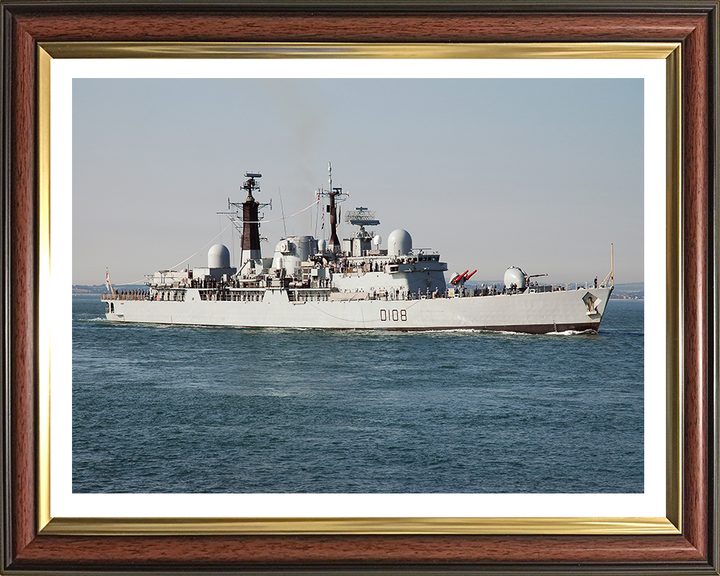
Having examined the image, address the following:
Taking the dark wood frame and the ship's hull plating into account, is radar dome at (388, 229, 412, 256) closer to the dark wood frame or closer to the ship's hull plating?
the ship's hull plating

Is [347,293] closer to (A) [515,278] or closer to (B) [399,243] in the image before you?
(B) [399,243]

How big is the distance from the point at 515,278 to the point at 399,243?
4.34 metres

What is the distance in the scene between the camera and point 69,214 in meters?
2.69

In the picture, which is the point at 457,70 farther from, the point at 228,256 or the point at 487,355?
the point at 228,256

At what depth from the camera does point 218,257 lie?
25.3 m

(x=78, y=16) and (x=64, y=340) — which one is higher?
(x=78, y=16)

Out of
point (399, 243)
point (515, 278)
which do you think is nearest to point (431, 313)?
point (515, 278)

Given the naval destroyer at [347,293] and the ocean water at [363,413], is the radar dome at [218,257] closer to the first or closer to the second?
the naval destroyer at [347,293]

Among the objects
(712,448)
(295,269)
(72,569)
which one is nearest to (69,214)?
(72,569)

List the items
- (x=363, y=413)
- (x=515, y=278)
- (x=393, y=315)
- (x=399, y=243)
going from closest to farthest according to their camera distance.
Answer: (x=363, y=413) → (x=515, y=278) → (x=393, y=315) → (x=399, y=243)

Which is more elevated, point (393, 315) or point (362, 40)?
point (362, 40)

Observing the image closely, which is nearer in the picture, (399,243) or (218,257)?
(399,243)

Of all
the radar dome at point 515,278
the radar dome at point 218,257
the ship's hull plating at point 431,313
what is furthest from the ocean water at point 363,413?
the radar dome at point 218,257

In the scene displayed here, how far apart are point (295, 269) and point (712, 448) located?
22037 mm
